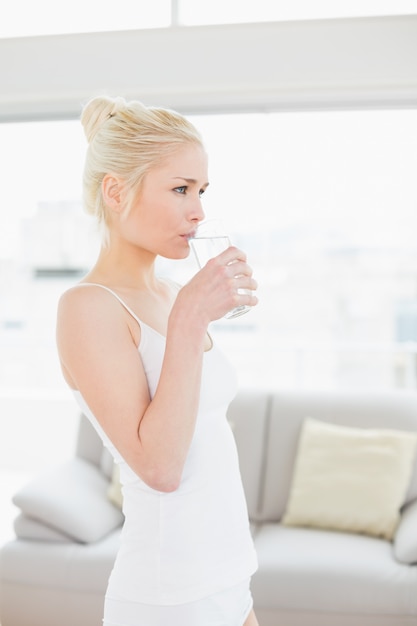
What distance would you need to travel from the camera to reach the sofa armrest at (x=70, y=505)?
3160 millimetres

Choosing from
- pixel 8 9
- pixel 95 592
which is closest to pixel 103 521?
pixel 95 592

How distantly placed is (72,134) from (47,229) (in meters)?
1.06

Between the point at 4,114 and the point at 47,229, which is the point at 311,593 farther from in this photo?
the point at 47,229

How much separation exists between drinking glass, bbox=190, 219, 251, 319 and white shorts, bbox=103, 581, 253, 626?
41cm

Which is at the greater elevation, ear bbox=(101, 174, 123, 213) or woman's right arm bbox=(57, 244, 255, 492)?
ear bbox=(101, 174, 123, 213)

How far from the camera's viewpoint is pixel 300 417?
11.7ft

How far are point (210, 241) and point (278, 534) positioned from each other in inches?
89.3

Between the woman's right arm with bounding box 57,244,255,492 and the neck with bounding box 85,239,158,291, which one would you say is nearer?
the woman's right arm with bounding box 57,244,255,492

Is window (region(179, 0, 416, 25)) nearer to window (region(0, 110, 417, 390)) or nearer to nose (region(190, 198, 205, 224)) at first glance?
window (region(0, 110, 417, 390))

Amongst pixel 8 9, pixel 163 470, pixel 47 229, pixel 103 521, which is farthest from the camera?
pixel 47 229

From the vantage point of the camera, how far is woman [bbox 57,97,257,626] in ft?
3.63

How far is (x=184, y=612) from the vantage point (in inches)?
46.0

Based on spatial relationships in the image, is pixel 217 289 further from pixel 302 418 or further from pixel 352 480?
pixel 302 418

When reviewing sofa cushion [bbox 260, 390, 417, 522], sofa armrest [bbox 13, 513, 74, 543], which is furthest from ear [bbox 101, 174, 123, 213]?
sofa cushion [bbox 260, 390, 417, 522]
